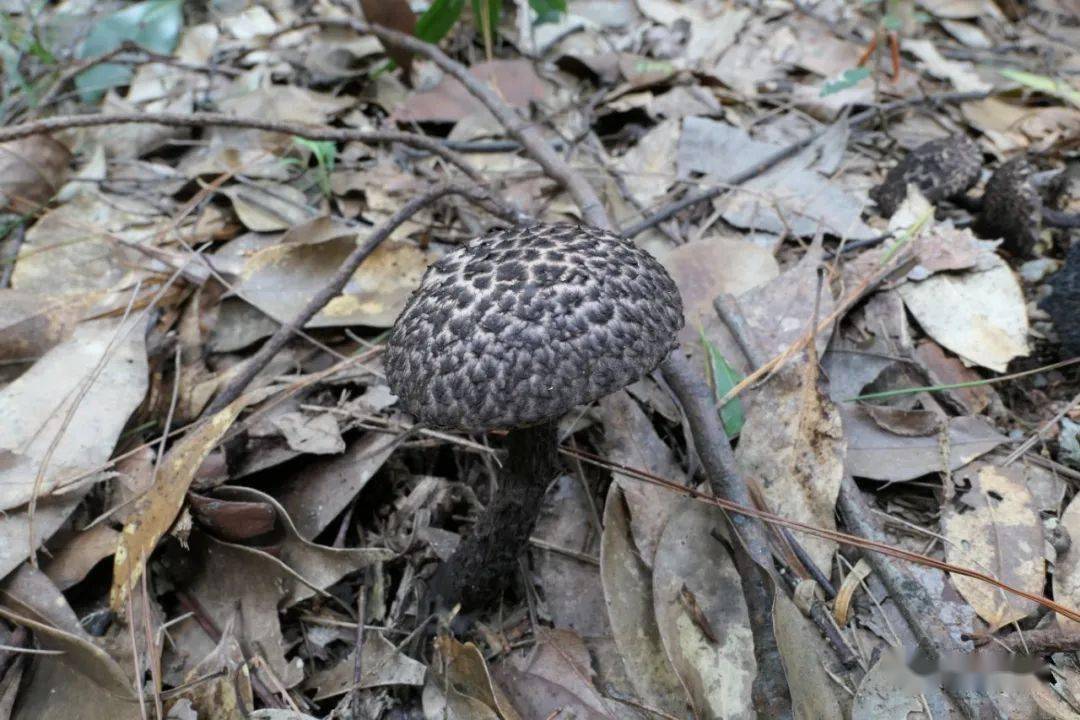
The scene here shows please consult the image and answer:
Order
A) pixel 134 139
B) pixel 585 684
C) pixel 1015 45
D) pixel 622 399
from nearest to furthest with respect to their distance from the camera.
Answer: pixel 585 684 → pixel 622 399 → pixel 134 139 → pixel 1015 45

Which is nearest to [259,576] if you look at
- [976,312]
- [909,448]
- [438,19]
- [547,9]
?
[909,448]

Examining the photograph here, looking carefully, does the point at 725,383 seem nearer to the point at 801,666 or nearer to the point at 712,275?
the point at 712,275

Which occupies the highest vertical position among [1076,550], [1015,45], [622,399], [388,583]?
[1015,45]

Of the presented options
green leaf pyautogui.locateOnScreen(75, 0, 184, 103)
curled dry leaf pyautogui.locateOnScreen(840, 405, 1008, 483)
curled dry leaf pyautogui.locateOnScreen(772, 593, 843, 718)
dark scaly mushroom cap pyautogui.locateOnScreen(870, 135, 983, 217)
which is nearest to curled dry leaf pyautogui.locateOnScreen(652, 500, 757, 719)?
curled dry leaf pyautogui.locateOnScreen(772, 593, 843, 718)

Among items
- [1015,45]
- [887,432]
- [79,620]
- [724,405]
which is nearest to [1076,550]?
[887,432]

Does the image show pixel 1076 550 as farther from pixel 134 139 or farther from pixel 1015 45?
pixel 134 139

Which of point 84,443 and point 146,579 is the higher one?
point 84,443

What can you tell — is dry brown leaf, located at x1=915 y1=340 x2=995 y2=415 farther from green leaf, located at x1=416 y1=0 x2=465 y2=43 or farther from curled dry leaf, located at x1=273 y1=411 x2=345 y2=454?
green leaf, located at x1=416 y1=0 x2=465 y2=43

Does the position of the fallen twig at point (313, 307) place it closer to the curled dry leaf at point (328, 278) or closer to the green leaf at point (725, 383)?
the curled dry leaf at point (328, 278)
